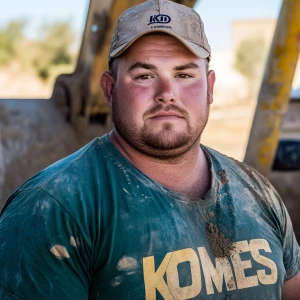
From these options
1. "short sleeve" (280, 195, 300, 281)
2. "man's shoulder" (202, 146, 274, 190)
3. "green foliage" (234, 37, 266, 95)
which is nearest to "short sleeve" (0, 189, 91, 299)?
"man's shoulder" (202, 146, 274, 190)

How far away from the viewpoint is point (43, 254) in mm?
1883

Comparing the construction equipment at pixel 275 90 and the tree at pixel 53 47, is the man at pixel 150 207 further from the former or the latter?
the tree at pixel 53 47

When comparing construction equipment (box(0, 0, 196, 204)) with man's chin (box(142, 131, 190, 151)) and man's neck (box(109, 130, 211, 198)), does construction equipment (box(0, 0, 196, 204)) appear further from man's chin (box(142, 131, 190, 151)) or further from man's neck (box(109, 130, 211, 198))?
man's chin (box(142, 131, 190, 151))

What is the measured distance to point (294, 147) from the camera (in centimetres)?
567

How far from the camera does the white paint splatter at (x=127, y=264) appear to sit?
1.95 metres

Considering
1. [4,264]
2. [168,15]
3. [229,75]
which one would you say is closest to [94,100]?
[168,15]

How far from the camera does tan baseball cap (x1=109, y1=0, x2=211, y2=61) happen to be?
2162 millimetres

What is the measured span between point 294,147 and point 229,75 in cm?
2024

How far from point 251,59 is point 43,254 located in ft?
98.2

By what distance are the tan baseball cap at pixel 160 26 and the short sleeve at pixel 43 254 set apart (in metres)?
0.57

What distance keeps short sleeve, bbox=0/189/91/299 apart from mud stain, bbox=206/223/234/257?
1.31 feet

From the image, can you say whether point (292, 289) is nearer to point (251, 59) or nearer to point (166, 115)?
point (166, 115)

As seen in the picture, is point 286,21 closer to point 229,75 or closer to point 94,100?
point 94,100

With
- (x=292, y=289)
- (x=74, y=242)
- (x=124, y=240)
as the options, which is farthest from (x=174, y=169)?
(x=292, y=289)
